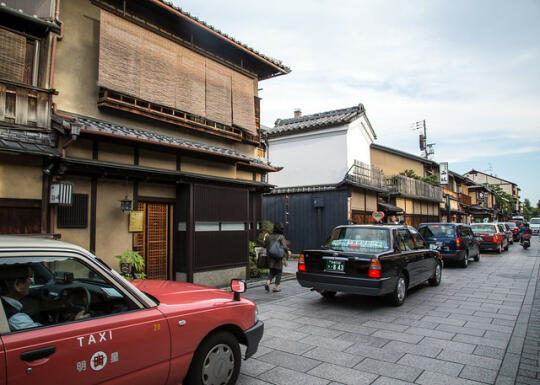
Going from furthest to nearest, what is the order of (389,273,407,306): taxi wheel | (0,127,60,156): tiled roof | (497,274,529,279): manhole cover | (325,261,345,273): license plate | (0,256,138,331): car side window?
(497,274,529,279): manhole cover → (389,273,407,306): taxi wheel → (325,261,345,273): license plate → (0,127,60,156): tiled roof → (0,256,138,331): car side window

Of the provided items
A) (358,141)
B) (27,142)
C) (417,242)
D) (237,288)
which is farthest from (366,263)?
(358,141)

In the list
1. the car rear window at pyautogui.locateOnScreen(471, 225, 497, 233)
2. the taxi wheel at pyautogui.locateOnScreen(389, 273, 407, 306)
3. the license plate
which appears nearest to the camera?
the license plate

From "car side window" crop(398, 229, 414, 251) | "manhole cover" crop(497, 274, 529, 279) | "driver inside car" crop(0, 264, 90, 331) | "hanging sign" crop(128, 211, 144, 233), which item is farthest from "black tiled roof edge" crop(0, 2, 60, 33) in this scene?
"manhole cover" crop(497, 274, 529, 279)

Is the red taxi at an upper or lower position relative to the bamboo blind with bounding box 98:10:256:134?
lower

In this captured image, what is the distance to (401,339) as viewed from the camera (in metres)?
5.42

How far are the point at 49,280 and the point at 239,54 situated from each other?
34.2 feet

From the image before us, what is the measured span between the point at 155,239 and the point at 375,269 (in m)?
5.65

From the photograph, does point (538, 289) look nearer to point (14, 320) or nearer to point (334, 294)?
point (334, 294)

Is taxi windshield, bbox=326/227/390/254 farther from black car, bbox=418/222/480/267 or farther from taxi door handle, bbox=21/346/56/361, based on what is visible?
black car, bbox=418/222/480/267

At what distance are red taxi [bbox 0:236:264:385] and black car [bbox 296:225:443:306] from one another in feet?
13.1

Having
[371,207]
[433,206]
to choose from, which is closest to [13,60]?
[371,207]

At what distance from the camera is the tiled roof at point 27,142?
236 inches

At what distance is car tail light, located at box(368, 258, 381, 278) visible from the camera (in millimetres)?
6781

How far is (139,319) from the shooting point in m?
2.79
